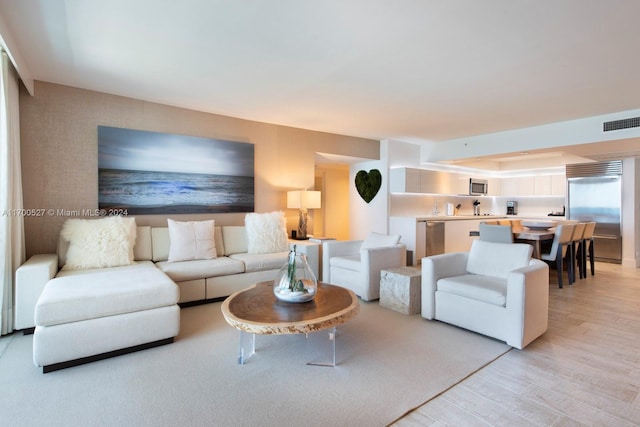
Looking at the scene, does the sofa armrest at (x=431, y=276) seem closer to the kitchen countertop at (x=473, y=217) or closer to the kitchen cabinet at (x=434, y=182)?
the kitchen countertop at (x=473, y=217)

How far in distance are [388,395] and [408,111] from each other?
360 centimetres

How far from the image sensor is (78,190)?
3705 millimetres

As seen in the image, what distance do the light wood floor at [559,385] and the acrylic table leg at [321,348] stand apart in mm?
737

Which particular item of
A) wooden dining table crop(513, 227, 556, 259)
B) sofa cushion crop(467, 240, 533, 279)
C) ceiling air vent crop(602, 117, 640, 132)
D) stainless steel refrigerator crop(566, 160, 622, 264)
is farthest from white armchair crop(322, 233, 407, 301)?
stainless steel refrigerator crop(566, 160, 622, 264)

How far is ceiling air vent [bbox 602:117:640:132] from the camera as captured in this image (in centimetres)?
432

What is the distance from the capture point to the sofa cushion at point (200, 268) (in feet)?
11.5

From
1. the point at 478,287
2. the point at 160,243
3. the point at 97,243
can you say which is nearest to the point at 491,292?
the point at 478,287

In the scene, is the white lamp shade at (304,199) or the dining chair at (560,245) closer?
the dining chair at (560,245)

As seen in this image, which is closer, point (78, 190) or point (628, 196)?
point (78, 190)

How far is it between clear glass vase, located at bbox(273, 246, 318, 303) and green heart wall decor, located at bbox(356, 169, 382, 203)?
4.09 meters

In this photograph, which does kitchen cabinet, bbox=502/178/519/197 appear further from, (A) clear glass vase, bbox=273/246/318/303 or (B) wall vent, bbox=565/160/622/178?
(A) clear glass vase, bbox=273/246/318/303

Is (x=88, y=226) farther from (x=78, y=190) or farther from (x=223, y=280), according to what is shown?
(x=223, y=280)

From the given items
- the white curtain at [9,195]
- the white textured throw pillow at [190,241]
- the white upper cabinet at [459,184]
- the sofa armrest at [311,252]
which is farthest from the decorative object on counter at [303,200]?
the white curtain at [9,195]

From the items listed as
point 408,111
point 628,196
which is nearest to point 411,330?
point 408,111
